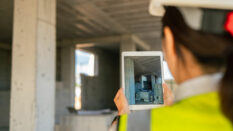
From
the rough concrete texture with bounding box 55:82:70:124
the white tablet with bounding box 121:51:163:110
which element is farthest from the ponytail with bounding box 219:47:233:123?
the rough concrete texture with bounding box 55:82:70:124

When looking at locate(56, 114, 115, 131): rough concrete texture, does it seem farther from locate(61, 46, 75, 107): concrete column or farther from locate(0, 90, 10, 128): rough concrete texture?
locate(0, 90, 10, 128): rough concrete texture

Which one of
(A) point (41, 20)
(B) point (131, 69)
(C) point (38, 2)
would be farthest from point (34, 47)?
(B) point (131, 69)

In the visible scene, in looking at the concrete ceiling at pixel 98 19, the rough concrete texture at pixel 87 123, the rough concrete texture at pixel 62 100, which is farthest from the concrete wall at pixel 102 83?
the rough concrete texture at pixel 87 123

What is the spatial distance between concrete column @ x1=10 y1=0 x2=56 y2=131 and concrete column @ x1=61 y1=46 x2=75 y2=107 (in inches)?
235

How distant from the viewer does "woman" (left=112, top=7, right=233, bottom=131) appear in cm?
53

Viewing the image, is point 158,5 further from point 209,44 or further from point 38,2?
point 38,2

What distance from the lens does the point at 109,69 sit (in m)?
13.7

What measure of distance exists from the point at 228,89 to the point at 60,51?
33.5 ft

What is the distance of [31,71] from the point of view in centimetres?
348

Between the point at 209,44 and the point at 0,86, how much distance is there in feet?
38.5

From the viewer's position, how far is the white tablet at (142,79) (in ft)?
5.30

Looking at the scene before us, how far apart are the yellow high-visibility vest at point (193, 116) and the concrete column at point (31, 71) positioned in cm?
313

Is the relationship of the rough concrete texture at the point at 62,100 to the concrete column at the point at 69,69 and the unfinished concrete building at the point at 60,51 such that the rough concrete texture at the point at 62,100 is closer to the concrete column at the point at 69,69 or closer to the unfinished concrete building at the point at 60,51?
the unfinished concrete building at the point at 60,51

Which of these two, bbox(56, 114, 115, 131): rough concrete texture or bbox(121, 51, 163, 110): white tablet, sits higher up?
bbox(121, 51, 163, 110): white tablet
